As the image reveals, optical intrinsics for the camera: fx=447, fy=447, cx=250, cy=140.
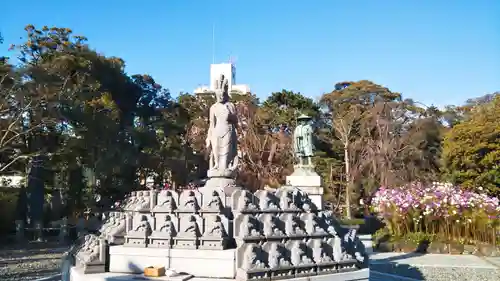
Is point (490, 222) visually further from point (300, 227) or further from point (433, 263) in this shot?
point (300, 227)

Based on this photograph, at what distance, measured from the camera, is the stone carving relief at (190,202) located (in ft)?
23.8

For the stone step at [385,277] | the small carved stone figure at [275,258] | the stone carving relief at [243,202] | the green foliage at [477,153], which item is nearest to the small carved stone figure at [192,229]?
the stone carving relief at [243,202]

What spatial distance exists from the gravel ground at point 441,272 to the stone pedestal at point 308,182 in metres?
2.59

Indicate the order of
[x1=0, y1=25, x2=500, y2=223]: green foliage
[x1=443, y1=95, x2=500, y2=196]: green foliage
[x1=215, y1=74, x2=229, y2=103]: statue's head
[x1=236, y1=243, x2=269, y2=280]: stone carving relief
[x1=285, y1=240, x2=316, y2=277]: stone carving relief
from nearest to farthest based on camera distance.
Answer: [x1=236, y1=243, x2=269, y2=280]: stone carving relief, [x1=285, y1=240, x2=316, y2=277]: stone carving relief, [x1=215, y1=74, x2=229, y2=103]: statue's head, [x1=0, y1=25, x2=500, y2=223]: green foliage, [x1=443, y1=95, x2=500, y2=196]: green foliage

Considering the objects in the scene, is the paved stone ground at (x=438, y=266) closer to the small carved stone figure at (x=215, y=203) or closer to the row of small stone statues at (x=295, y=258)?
the row of small stone statues at (x=295, y=258)

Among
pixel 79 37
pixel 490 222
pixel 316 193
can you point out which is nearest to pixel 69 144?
pixel 79 37

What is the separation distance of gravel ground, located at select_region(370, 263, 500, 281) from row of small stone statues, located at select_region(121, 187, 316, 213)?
541cm

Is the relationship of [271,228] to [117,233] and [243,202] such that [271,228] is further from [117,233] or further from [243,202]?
[117,233]

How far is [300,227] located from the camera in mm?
7453

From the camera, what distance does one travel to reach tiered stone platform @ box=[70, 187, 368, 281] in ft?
22.0

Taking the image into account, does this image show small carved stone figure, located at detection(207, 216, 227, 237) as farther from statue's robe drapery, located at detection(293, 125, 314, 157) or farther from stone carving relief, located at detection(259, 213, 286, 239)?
statue's robe drapery, located at detection(293, 125, 314, 157)

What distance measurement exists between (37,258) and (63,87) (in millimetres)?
7552

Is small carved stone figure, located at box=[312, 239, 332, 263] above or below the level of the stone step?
above

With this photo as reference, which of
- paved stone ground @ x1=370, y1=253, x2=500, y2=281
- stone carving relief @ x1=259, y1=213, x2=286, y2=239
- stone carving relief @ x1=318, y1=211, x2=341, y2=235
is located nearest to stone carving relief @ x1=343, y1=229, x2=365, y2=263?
stone carving relief @ x1=318, y1=211, x2=341, y2=235
